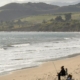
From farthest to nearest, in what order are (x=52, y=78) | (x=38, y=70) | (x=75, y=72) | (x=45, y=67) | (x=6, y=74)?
(x=45, y=67), (x=38, y=70), (x=6, y=74), (x=75, y=72), (x=52, y=78)

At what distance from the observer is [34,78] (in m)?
18.3

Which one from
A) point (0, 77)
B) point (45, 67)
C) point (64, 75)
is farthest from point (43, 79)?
point (45, 67)

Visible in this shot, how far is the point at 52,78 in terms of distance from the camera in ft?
57.5

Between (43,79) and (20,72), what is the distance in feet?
13.9

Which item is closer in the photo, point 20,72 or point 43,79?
point 43,79

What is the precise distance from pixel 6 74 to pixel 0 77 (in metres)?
1.43

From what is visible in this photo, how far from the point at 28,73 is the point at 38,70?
166cm

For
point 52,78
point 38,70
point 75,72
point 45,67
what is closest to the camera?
point 52,78

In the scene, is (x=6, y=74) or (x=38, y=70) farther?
(x=38, y=70)

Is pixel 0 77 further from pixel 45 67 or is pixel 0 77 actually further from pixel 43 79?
pixel 45 67

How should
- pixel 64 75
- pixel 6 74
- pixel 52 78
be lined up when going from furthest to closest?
1. pixel 6 74
2. pixel 52 78
3. pixel 64 75

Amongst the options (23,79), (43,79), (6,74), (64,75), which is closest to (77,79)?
(64,75)

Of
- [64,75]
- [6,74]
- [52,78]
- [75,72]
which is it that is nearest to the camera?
[64,75]

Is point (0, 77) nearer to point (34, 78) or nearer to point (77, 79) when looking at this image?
point (34, 78)
